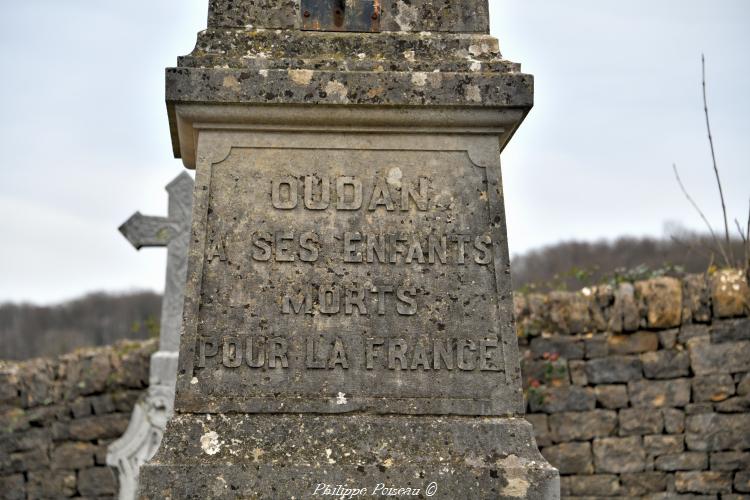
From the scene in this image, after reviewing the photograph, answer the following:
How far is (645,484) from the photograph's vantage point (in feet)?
25.1

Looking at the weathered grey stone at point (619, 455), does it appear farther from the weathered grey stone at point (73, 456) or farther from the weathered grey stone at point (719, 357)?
the weathered grey stone at point (73, 456)

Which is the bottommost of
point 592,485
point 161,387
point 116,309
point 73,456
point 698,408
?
point 592,485

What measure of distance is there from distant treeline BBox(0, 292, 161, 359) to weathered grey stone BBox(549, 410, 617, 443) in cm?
4922

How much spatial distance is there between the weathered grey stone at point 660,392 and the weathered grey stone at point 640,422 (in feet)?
0.25

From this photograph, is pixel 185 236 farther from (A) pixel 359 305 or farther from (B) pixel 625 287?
(A) pixel 359 305

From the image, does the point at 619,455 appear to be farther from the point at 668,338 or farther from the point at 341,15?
the point at 341,15

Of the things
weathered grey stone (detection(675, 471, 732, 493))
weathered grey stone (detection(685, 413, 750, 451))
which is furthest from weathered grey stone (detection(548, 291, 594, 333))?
weathered grey stone (detection(675, 471, 732, 493))

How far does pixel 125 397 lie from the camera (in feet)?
28.3

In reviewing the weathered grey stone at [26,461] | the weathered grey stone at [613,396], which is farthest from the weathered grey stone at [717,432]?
the weathered grey stone at [26,461]

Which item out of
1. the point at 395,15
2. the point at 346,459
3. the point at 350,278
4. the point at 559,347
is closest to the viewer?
the point at 346,459

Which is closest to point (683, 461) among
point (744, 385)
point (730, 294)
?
point (744, 385)

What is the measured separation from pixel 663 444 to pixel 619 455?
385 millimetres

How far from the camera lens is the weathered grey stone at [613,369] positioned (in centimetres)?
781

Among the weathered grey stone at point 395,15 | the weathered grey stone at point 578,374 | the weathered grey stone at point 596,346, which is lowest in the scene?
the weathered grey stone at point 578,374
